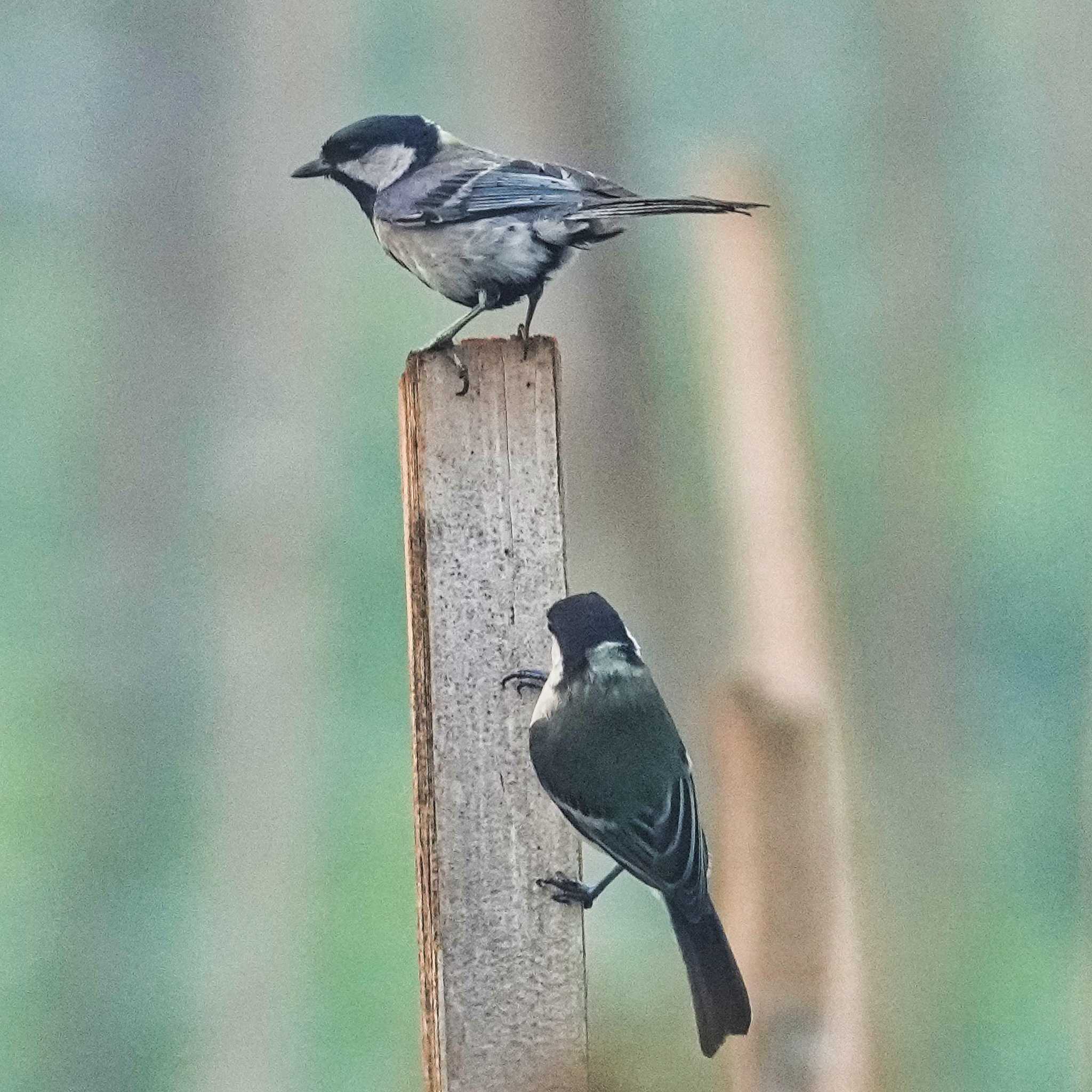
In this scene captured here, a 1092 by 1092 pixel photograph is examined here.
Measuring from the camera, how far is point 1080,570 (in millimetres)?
1384

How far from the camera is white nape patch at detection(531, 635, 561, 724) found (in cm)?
89

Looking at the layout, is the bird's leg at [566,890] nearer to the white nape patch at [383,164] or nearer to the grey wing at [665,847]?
the grey wing at [665,847]

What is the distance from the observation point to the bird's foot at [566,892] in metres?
0.91

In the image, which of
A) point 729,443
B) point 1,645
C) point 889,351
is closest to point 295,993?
point 1,645

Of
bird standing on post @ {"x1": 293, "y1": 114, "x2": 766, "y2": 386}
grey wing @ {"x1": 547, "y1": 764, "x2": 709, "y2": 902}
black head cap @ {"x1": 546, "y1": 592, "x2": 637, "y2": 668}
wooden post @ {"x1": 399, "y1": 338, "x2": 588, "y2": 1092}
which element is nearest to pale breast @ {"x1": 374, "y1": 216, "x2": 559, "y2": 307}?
bird standing on post @ {"x1": 293, "y1": 114, "x2": 766, "y2": 386}

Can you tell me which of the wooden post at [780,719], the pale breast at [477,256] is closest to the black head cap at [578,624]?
the pale breast at [477,256]

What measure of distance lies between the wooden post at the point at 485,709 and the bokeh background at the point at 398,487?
43cm

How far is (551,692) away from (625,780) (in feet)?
0.33

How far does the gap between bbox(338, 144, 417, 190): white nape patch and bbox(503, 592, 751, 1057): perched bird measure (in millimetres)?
363

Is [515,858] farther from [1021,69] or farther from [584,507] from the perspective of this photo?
[1021,69]

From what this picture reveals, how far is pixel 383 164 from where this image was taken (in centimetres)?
101

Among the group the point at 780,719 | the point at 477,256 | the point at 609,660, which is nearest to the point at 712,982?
the point at 609,660

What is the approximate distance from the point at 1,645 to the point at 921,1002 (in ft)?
3.27

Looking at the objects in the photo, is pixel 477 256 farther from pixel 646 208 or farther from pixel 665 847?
pixel 665 847
